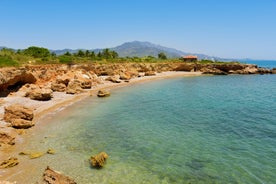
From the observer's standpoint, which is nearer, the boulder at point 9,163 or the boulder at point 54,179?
the boulder at point 54,179

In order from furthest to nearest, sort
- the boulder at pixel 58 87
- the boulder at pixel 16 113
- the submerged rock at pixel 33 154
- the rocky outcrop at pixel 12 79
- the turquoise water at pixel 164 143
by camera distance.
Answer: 1. the boulder at pixel 58 87
2. the rocky outcrop at pixel 12 79
3. the boulder at pixel 16 113
4. the submerged rock at pixel 33 154
5. the turquoise water at pixel 164 143

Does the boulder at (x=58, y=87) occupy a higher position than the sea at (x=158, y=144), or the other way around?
the boulder at (x=58, y=87)

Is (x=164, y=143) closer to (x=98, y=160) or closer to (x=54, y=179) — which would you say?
(x=98, y=160)

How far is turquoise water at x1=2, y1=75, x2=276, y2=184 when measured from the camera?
13656 mm

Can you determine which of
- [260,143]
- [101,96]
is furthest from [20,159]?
[101,96]

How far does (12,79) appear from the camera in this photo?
110ft

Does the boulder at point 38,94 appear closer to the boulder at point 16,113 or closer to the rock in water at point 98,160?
the boulder at point 16,113

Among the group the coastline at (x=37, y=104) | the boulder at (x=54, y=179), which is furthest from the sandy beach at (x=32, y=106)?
the boulder at (x=54, y=179)

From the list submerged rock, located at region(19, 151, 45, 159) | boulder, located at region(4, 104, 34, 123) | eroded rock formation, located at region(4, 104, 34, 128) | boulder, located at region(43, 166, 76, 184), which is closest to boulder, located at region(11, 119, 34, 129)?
eroded rock formation, located at region(4, 104, 34, 128)

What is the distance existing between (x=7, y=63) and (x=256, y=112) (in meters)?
36.4

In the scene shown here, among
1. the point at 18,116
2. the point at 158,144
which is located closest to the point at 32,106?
the point at 18,116

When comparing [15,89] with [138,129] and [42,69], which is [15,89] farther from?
[138,129]

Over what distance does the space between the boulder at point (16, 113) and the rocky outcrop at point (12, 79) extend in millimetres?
10676

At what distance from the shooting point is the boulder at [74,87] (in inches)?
1556
